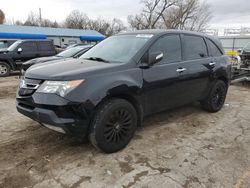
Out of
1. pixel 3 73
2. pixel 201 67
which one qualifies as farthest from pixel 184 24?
pixel 201 67

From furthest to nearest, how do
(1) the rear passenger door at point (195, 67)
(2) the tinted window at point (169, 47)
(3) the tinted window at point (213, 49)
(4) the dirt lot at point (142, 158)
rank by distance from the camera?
(3) the tinted window at point (213, 49) < (1) the rear passenger door at point (195, 67) < (2) the tinted window at point (169, 47) < (4) the dirt lot at point (142, 158)

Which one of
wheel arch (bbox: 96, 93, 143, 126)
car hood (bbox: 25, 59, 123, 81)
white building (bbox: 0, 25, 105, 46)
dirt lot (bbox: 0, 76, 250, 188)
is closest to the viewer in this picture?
dirt lot (bbox: 0, 76, 250, 188)

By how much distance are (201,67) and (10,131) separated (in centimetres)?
389

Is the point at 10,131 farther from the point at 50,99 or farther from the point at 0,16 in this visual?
the point at 0,16

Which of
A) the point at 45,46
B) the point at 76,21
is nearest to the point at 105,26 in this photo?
the point at 76,21

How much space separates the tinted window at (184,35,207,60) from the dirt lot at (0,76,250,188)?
4.54 feet

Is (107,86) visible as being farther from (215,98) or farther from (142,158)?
(215,98)

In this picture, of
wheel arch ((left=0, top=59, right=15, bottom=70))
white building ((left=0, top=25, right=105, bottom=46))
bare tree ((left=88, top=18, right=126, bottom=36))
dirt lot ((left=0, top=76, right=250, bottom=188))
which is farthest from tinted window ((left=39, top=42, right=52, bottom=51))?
bare tree ((left=88, top=18, right=126, bottom=36))

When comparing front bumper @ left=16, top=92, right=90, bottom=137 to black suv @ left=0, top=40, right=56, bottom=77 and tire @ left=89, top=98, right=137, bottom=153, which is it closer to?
tire @ left=89, top=98, right=137, bottom=153

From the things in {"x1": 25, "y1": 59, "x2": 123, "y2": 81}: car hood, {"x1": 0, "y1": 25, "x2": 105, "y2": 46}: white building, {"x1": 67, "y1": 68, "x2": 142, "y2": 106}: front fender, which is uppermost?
{"x1": 0, "y1": 25, "x2": 105, "y2": 46}: white building

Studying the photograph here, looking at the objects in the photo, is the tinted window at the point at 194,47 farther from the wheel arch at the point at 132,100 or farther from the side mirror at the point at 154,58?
the wheel arch at the point at 132,100

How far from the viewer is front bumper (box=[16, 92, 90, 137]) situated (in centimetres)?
321

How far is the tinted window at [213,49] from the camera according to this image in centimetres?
552

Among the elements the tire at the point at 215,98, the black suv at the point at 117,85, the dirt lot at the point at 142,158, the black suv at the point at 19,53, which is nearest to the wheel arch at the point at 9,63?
the black suv at the point at 19,53
